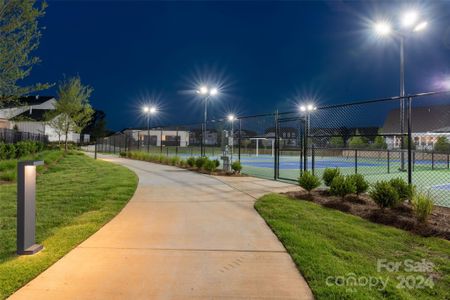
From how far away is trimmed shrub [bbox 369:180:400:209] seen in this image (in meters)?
6.38

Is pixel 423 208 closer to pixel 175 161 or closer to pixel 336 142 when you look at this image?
pixel 175 161

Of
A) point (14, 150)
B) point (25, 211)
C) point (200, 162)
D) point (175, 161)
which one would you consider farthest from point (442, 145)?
point (14, 150)

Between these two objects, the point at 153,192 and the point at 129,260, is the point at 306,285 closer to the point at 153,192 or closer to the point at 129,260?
the point at 129,260

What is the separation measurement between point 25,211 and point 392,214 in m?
6.13

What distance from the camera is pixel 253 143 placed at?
169 feet


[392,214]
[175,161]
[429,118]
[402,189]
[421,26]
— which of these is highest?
[421,26]

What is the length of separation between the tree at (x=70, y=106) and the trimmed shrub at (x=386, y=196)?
2859cm

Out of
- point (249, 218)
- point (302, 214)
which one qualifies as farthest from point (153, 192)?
point (302, 214)

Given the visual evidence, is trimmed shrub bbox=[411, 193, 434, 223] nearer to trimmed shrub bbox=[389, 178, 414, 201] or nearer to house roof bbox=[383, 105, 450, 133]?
trimmed shrub bbox=[389, 178, 414, 201]

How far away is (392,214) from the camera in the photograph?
20.7 ft

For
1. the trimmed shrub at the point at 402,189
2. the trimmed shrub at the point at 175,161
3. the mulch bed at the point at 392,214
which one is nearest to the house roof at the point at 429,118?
the trimmed shrub at the point at 175,161

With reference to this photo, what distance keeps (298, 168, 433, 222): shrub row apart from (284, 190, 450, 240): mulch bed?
0.52 feet

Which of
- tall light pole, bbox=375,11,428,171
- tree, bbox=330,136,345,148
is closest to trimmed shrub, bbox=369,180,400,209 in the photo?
tall light pole, bbox=375,11,428,171

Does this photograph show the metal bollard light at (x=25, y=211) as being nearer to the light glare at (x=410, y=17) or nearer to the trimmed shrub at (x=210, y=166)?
the trimmed shrub at (x=210, y=166)
